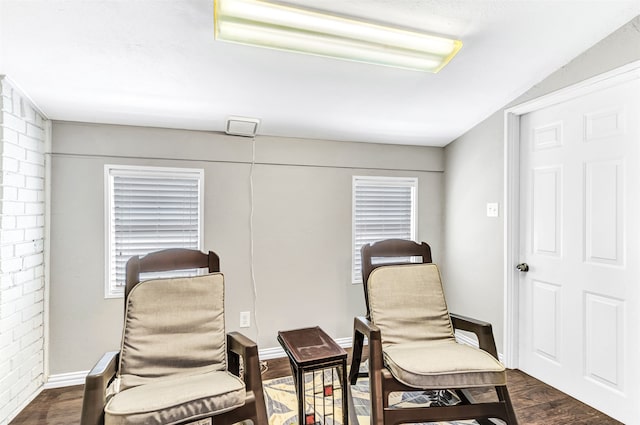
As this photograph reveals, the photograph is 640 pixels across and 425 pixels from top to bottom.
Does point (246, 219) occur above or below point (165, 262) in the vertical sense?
above

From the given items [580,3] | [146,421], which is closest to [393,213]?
[580,3]

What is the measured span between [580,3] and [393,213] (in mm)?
2052

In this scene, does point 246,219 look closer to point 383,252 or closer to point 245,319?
point 245,319

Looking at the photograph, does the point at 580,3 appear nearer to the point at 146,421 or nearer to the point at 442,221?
the point at 442,221

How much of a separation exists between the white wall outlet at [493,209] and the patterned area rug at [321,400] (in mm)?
1453

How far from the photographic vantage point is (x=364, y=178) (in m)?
3.20

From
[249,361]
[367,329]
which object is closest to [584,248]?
[367,329]

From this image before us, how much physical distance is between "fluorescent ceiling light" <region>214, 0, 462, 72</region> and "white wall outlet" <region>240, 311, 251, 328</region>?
6.77 ft

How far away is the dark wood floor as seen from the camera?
2035 millimetres

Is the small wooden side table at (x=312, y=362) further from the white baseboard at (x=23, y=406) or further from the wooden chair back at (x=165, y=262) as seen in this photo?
the white baseboard at (x=23, y=406)

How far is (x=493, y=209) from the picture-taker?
2.80m

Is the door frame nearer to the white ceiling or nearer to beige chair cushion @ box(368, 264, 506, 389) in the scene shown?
the white ceiling

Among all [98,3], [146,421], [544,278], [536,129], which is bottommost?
[146,421]

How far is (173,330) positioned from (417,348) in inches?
55.7
